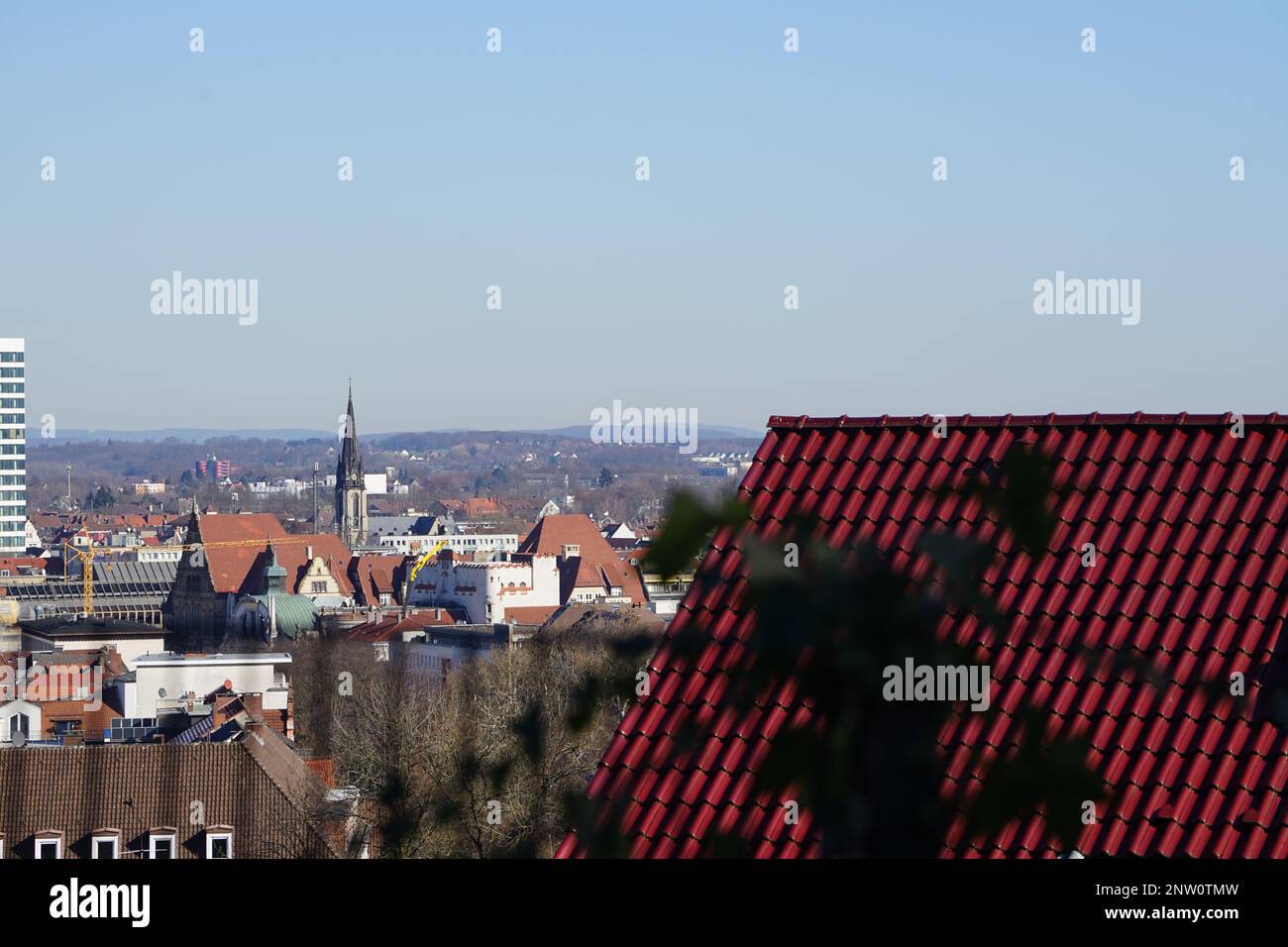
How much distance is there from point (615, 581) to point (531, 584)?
563cm

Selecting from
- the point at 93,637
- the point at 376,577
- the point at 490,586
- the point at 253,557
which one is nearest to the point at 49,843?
the point at 93,637

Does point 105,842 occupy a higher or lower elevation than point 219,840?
higher

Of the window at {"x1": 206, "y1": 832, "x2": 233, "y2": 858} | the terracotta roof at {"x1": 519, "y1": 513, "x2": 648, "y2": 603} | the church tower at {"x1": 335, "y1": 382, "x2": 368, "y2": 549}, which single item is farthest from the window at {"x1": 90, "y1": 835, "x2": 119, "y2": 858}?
the church tower at {"x1": 335, "y1": 382, "x2": 368, "y2": 549}

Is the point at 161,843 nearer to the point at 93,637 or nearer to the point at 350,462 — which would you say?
the point at 93,637

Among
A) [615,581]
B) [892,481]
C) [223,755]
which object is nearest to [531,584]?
[615,581]

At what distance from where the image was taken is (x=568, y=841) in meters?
5.77

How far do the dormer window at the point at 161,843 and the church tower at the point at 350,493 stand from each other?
140m

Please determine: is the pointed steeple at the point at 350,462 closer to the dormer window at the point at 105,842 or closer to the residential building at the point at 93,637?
the residential building at the point at 93,637

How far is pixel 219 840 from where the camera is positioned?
25047 mm

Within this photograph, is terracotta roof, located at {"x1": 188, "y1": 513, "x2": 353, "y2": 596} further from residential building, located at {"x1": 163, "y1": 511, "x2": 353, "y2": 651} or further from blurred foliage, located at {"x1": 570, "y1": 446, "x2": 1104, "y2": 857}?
blurred foliage, located at {"x1": 570, "y1": 446, "x2": 1104, "y2": 857}

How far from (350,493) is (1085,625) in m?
165

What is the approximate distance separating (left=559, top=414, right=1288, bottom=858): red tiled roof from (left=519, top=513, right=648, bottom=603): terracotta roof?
9446cm

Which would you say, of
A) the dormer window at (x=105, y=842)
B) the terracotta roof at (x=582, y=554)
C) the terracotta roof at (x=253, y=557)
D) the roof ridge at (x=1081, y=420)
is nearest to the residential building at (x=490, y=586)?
the terracotta roof at (x=582, y=554)
